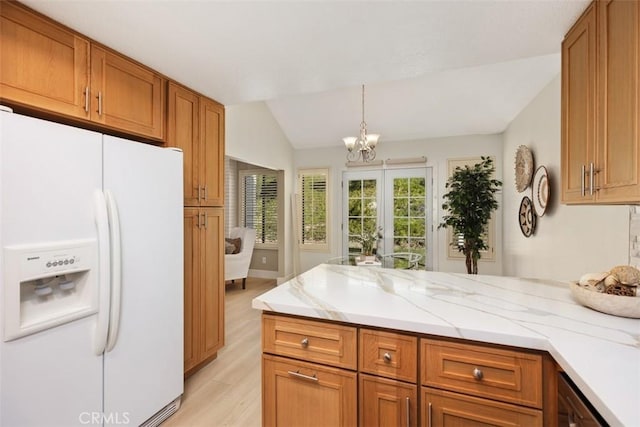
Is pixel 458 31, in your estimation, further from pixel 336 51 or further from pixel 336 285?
pixel 336 285

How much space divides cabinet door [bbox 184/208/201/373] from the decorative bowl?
2341 mm

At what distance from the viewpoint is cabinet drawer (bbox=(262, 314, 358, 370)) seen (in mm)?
1270

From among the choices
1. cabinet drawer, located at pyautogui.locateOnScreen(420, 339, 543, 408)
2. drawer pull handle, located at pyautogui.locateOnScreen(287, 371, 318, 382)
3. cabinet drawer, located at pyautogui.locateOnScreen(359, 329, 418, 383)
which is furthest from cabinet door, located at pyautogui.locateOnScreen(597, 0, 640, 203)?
drawer pull handle, located at pyautogui.locateOnScreen(287, 371, 318, 382)

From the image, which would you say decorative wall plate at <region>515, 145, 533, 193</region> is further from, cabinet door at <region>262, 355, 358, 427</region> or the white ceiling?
cabinet door at <region>262, 355, 358, 427</region>

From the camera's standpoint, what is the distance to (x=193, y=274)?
2.32 m

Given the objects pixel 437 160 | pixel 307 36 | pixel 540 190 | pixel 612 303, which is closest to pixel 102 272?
pixel 307 36

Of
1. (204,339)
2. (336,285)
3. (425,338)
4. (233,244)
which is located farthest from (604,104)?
(233,244)

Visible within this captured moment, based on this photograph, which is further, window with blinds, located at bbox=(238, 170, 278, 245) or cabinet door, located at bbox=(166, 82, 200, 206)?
window with blinds, located at bbox=(238, 170, 278, 245)

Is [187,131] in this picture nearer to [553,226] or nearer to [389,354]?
[389,354]

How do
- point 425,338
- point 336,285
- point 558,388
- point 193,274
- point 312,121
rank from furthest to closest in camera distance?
1. point 312,121
2. point 193,274
3. point 336,285
4. point 425,338
5. point 558,388

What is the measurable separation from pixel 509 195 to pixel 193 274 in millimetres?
4190

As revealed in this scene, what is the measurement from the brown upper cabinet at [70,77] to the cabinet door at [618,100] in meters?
2.40

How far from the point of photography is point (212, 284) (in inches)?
100

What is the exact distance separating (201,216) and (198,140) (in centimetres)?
61
